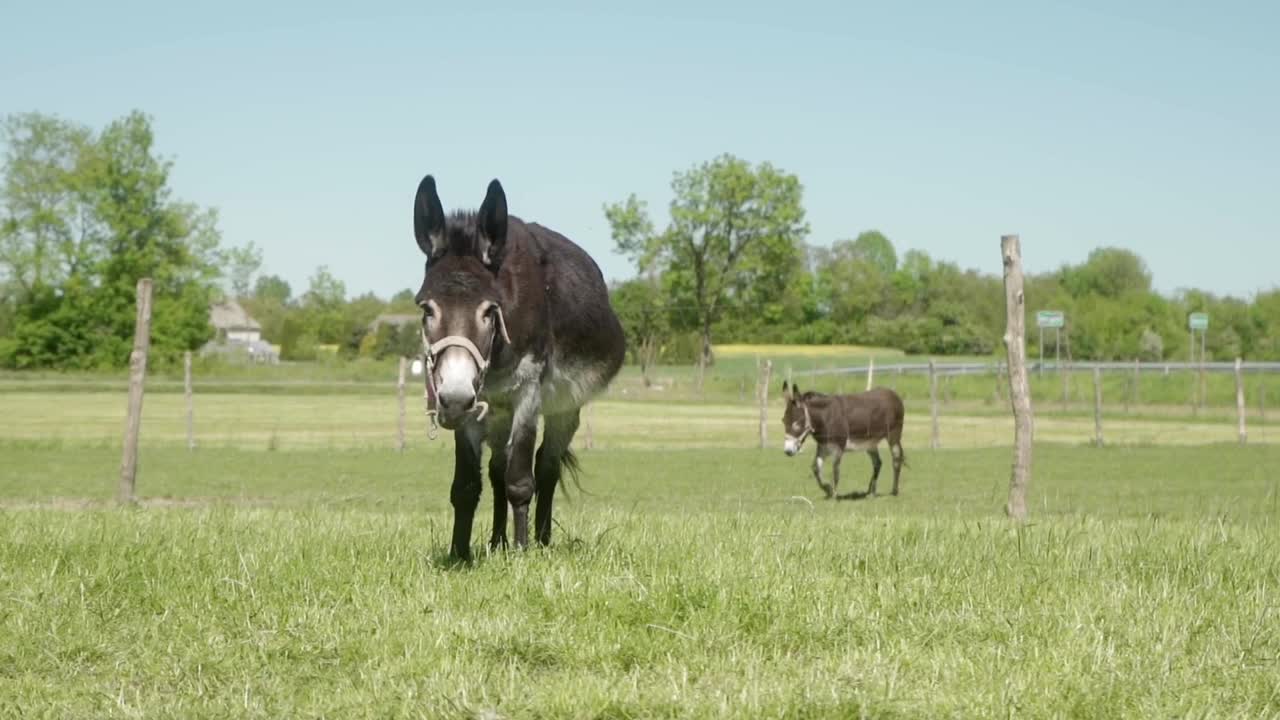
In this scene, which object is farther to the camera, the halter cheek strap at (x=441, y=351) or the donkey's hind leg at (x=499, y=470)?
the donkey's hind leg at (x=499, y=470)

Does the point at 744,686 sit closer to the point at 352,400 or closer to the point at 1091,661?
the point at 1091,661

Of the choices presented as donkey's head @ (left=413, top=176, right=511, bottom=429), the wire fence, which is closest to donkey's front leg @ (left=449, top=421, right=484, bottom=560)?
donkey's head @ (left=413, top=176, right=511, bottom=429)

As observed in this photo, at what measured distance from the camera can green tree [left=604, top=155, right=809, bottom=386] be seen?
338ft

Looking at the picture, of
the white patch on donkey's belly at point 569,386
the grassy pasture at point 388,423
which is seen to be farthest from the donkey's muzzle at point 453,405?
the grassy pasture at point 388,423

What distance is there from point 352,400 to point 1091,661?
2240 inches

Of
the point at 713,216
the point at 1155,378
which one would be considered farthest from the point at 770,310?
the point at 1155,378

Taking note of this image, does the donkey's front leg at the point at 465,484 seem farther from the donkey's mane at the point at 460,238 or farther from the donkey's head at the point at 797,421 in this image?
the donkey's head at the point at 797,421

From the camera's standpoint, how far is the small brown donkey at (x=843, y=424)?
78.0 ft

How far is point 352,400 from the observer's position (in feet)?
196

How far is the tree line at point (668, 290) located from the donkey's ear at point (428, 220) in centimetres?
7764

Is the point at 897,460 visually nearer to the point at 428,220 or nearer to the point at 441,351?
the point at 428,220

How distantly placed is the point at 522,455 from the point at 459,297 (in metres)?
1.10

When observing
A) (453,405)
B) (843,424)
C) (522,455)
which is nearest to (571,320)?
(522,455)

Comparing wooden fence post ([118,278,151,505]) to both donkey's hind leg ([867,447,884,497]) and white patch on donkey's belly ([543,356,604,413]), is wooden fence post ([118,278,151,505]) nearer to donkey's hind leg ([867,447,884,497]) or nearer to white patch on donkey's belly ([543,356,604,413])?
white patch on donkey's belly ([543,356,604,413])
